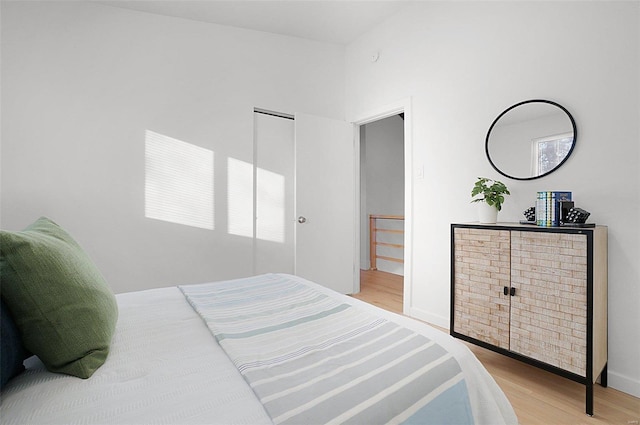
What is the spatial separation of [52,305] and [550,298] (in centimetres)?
211

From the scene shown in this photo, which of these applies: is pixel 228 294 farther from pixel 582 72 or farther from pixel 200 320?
pixel 582 72

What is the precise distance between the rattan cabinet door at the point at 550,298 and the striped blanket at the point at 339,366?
3.71 feet

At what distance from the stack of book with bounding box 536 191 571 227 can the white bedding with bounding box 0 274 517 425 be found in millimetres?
1190

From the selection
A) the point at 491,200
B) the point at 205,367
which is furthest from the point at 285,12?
the point at 205,367

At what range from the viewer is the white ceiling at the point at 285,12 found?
2900 millimetres

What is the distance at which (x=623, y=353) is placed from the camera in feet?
5.80

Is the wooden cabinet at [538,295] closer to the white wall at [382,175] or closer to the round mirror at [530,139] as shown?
the round mirror at [530,139]

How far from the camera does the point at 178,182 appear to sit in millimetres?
3072

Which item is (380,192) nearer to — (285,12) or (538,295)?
(285,12)

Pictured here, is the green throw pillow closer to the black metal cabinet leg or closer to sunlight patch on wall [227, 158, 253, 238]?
the black metal cabinet leg

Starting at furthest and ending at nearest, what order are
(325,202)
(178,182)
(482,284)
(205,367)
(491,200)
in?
(325,202) → (178,182) → (491,200) → (482,284) → (205,367)

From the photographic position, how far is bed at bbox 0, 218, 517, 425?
69cm

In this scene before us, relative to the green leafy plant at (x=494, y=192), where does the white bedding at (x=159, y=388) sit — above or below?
Answer: below

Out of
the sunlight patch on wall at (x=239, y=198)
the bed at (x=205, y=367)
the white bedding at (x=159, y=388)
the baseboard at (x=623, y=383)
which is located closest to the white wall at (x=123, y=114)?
the sunlight patch on wall at (x=239, y=198)
